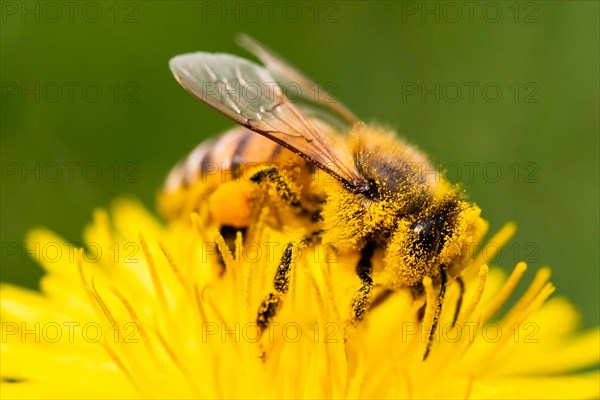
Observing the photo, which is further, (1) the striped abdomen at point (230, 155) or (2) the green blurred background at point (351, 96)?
(2) the green blurred background at point (351, 96)

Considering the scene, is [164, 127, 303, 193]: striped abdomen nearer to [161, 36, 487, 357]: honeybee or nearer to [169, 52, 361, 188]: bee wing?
[161, 36, 487, 357]: honeybee

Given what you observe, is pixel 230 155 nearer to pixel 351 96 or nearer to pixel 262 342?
pixel 262 342

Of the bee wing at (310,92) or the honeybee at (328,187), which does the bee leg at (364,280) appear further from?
the bee wing at (310,92)

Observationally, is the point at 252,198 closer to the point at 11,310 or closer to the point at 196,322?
the point at 196,322

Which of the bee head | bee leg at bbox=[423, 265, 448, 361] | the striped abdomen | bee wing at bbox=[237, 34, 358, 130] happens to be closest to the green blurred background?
bee wing at bbox=[237, 34, 358, 130]

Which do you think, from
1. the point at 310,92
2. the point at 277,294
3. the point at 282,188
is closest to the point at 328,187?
the point at 282,188

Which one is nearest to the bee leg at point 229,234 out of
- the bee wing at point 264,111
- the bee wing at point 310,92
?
the bee wing at point 264,111
